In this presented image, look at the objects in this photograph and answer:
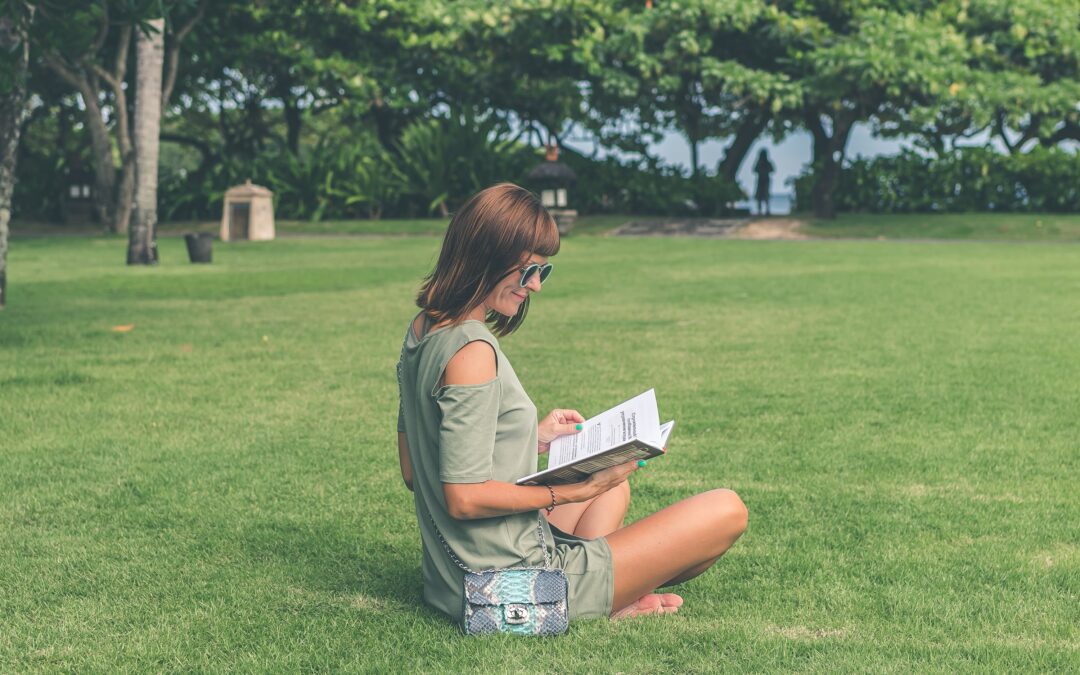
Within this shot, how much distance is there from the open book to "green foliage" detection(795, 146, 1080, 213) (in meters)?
28.8

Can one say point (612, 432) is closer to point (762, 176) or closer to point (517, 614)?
point (517, 614)

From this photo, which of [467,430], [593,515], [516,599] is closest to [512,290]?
[467,430]

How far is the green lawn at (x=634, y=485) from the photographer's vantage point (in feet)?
12.2

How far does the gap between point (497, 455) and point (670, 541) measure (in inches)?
24.8

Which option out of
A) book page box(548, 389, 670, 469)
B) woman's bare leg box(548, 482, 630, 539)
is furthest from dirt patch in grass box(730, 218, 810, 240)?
book page box(548, 389, 670, 469)

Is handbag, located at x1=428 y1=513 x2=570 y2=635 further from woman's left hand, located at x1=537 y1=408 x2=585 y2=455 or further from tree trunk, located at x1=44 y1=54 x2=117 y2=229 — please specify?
tree trunk, located at x1=44 y1=54 x2=117 y2=229

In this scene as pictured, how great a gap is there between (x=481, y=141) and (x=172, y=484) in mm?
27506

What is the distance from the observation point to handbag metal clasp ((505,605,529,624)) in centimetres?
365

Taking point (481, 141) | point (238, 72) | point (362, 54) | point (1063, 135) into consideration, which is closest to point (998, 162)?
point (1063, 135)

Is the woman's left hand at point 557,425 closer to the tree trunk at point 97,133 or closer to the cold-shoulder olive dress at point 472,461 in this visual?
the cold-shoulder olive dress at point 472,461

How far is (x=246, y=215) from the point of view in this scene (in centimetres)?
2784

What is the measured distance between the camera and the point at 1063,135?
1288 inches

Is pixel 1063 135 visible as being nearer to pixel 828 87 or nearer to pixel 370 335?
pixel 828 87

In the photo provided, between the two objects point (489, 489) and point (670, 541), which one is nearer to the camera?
point (489, 489)
